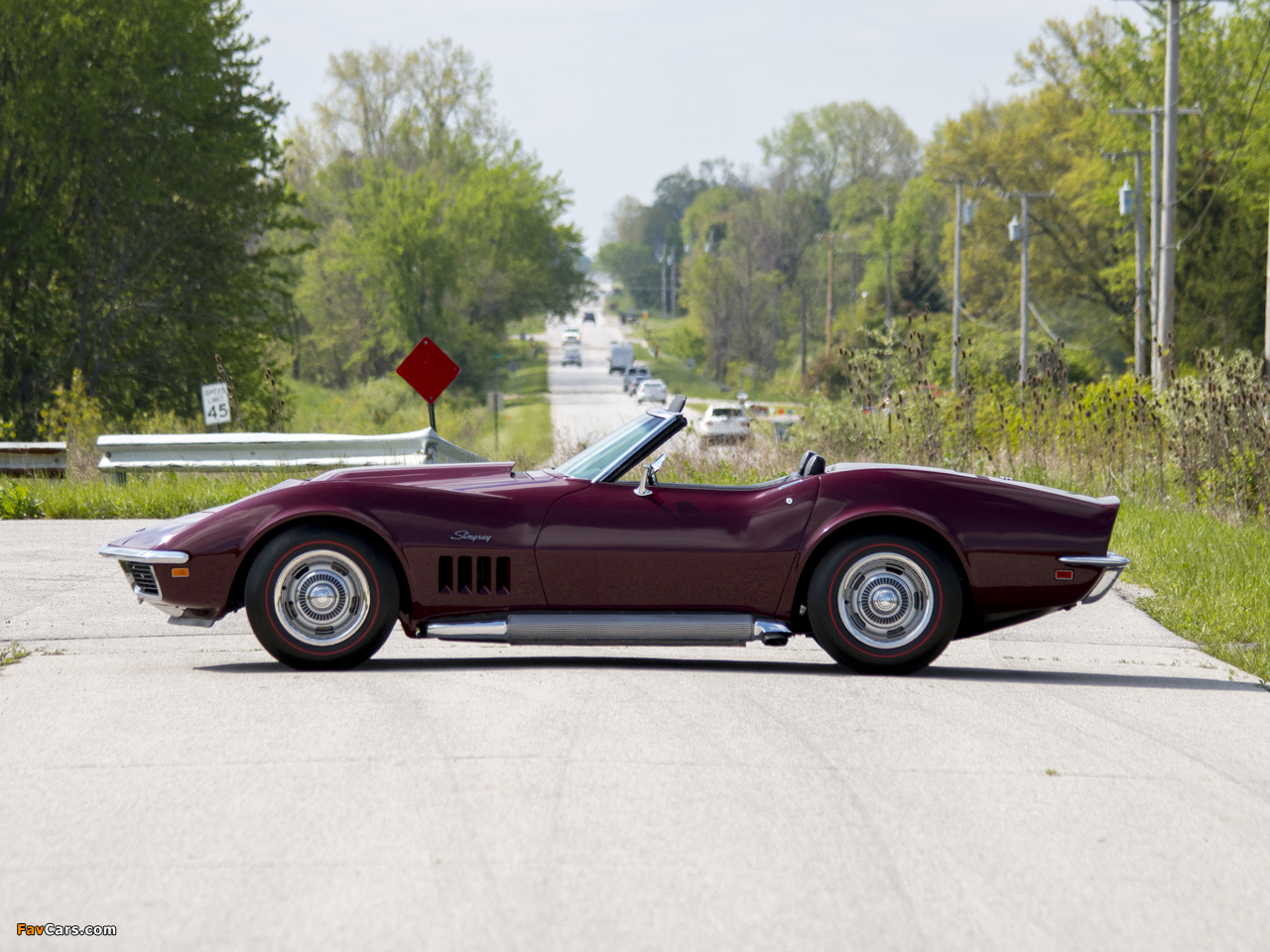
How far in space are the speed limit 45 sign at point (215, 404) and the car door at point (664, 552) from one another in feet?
45.9

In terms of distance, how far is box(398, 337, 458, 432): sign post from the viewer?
16.7 metres

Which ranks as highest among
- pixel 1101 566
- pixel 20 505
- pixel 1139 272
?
pixel 1139 272

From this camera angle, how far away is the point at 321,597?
21.6 feet

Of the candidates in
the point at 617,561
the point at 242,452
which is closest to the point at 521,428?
the point at 242,452

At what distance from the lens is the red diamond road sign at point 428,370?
16.7 m

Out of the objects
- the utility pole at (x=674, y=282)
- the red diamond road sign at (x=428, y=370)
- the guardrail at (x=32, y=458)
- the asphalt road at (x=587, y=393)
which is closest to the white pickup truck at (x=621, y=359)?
the asphalt road at (x=587, y=393)

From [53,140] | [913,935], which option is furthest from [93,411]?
[913,935]

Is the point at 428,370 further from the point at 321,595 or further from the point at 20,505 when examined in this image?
the point at 321,595

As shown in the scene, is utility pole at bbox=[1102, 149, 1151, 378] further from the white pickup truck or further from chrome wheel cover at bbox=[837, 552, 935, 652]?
the white pickup truck

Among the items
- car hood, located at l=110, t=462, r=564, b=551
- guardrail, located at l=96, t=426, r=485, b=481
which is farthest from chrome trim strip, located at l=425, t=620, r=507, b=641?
guardrail, located at l=96, t=426, r=485, b=481

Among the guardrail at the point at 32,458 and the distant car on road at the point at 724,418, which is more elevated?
the guardrail at the point at 32,458

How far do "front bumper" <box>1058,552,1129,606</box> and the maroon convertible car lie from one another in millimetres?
14

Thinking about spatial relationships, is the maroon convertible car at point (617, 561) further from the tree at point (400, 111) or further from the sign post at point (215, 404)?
the tree at point (400, 111)

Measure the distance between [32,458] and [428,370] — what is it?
17.6ft
